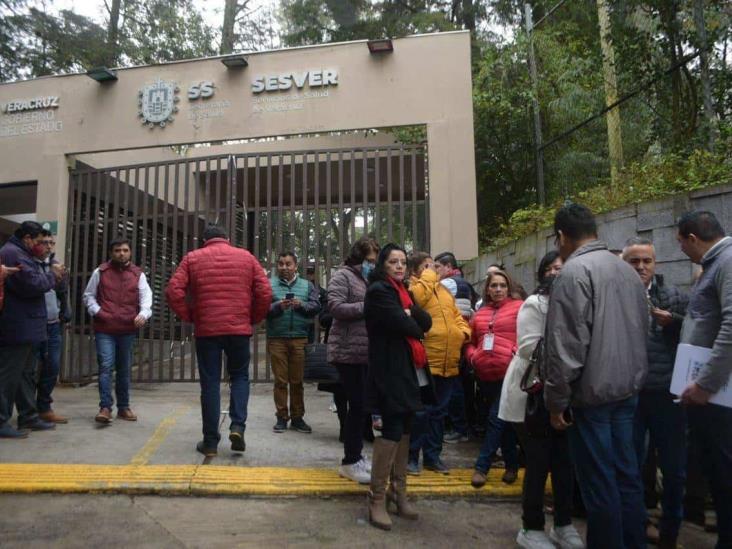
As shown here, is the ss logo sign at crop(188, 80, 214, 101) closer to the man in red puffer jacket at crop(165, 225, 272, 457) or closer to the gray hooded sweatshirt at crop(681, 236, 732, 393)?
the man in red puffer jacket at crop(165, 225, 272, 457)

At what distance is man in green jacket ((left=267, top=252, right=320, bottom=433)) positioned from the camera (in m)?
5.56

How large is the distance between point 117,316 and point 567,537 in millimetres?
4128

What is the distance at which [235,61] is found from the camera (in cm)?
846

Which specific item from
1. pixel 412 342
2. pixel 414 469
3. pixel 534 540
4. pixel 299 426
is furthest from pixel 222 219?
pixel 534 540

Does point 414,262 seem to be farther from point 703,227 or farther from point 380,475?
point 703,227

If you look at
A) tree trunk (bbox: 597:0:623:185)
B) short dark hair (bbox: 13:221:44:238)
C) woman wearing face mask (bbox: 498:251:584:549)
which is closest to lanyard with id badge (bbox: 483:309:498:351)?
woman wearing face mask (bbox: 498:251:584:549)

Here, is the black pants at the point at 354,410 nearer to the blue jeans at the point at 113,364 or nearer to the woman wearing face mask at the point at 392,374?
the woman wearing face mask at the point at 392,374

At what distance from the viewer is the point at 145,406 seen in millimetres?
6496

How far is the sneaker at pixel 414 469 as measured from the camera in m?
4.34

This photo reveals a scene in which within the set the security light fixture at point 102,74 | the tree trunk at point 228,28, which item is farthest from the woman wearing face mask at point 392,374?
the tree trunk at point 228,28

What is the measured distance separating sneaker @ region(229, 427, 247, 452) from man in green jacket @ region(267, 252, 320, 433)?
2.76ft

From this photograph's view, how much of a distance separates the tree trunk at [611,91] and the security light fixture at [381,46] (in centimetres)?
274

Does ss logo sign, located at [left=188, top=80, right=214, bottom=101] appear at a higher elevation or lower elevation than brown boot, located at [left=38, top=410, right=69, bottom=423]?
higher

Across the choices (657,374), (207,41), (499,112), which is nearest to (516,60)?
(499,112)
